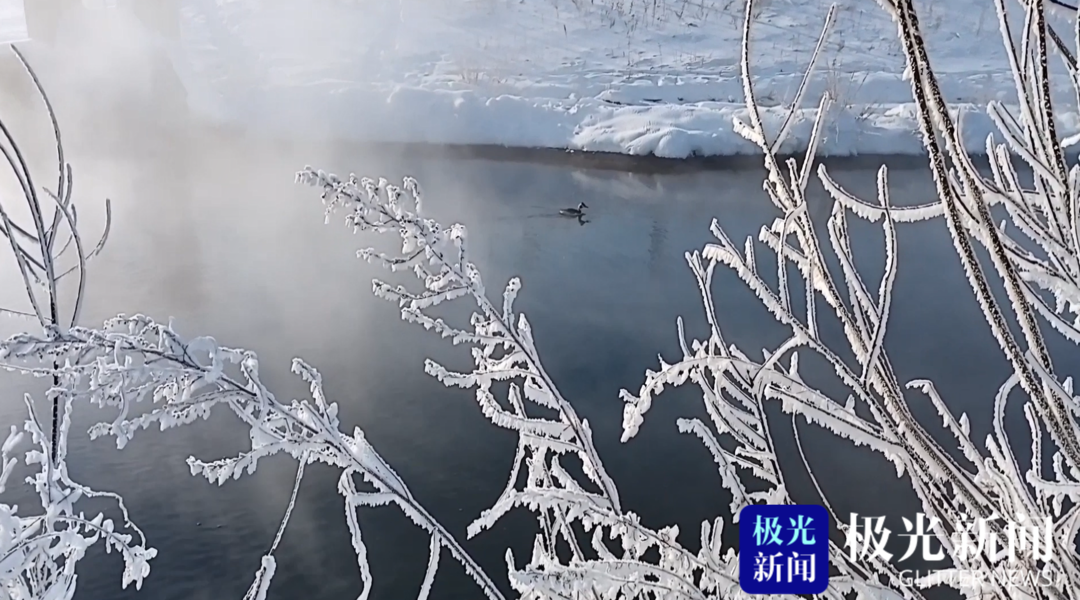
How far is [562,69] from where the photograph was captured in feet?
21.1

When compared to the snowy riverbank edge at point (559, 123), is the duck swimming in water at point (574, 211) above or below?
below

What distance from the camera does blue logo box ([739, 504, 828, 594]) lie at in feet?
2.46

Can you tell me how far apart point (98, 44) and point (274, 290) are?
12.8 feet

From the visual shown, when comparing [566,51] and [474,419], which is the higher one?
[566,51]

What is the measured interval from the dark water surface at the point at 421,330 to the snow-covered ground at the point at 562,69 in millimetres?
538

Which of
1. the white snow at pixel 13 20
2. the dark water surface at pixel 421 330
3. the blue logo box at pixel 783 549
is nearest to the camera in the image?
the blue logo box at pixel 783 549

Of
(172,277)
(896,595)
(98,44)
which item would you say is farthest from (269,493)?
(98,44)

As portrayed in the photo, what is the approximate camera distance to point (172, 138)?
5.06 m

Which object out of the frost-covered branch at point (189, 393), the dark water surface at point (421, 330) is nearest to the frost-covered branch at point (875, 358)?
the frost-covered branch at point (189, 393)

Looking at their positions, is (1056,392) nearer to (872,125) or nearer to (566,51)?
(872,125)

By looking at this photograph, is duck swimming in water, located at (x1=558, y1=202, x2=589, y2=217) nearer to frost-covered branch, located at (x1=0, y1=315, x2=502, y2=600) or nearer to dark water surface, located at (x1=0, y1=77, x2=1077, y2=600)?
dark water surface, located at (x1=0, y1=77, x2=1077, y2=600)

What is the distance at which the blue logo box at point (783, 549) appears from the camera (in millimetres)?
749

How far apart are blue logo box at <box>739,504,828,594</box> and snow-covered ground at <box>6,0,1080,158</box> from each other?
360cm

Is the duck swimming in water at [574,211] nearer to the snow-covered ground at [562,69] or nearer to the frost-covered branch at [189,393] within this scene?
the snow-covered ground at [562,69]
